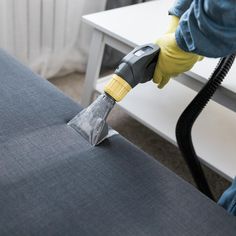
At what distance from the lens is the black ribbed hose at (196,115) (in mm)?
1021

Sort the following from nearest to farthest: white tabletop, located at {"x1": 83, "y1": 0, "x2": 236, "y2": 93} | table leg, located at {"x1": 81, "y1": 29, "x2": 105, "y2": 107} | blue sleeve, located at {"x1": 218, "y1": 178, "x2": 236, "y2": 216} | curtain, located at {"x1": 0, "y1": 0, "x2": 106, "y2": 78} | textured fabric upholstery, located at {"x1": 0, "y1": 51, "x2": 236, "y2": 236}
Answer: textured fabric upholstery, located at {"x1": 0, "y1": 51, "x2": 236, "y2": 236} < blue sleeve, located at {"x1": 218, "y1": 178, "x2": 236, "y2": 216} < white tabletop, located at {"x1": 83, "y1": 0, "x2": 236, "y2": 93} < table leg, located at {"x1": 81, "y1": 29, "x2": 105, "y2": 107} < curtain, located at {"x1": 0, "y1": 0, "x2": 106, "y2": 78}

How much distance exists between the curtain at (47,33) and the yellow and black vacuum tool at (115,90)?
0.89m

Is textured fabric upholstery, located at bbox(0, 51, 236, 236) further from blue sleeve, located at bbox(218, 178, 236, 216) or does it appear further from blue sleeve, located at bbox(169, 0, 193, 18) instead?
blue sleeve, located at bbox(169, 0, 193, 18)

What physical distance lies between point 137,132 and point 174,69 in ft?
2.73

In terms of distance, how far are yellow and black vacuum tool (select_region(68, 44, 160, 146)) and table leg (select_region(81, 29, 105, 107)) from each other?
0.43 meters

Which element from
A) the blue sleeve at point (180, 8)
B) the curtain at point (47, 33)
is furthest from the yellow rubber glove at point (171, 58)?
the curtain at point (47, 33)

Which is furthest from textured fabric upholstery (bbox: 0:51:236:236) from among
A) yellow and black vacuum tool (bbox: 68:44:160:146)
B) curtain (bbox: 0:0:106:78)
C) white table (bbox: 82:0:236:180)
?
curtain (bbox: 0:0:106:78)

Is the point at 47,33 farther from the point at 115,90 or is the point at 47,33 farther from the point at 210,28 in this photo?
the point at 210,28

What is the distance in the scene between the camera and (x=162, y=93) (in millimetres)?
1576

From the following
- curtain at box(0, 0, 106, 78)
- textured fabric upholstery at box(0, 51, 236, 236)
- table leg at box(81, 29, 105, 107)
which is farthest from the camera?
curtain at box(0, 0, 106, 78)

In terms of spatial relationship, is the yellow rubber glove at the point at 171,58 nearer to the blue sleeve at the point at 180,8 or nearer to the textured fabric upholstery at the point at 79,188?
the blue sleeve at the point at 180,8

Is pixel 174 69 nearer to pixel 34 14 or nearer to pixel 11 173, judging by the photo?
pixel 11 173

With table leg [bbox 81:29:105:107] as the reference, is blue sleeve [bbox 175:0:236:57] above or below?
above

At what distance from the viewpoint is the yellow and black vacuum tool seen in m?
0.90
